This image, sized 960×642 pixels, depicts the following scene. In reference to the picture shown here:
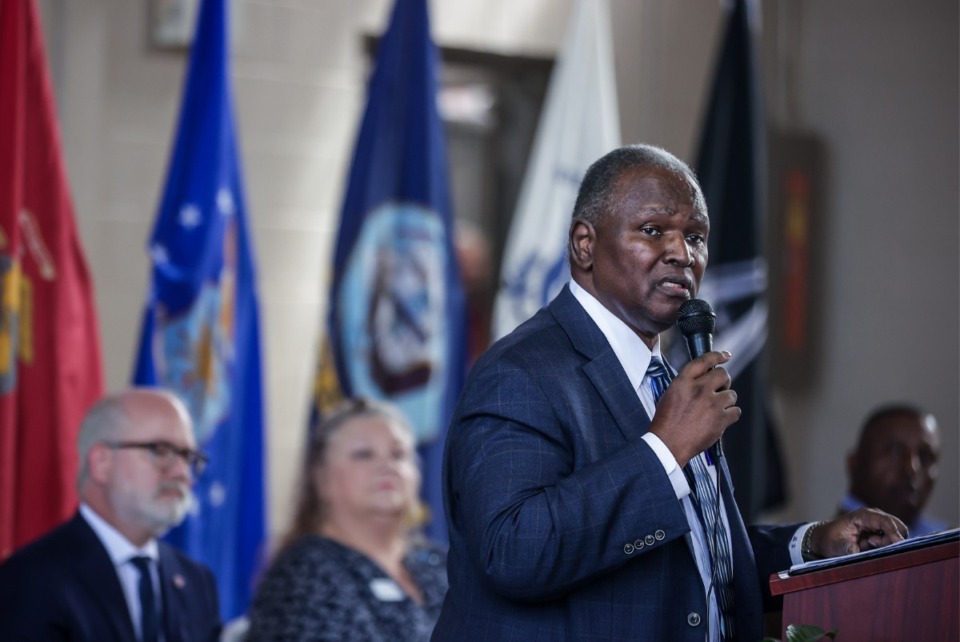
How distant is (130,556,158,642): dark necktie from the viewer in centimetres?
302

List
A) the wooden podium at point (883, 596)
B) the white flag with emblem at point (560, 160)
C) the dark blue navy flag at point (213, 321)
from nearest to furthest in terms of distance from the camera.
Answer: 1. the wooden podium at point (883, 596)
2. the dark blue navy flag at point (213, 321)
3. the white flag with emblem at point (560, 160)

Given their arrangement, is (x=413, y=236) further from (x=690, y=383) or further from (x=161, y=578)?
(x=690, y=383)

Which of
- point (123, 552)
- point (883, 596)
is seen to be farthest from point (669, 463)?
point (123, 552)

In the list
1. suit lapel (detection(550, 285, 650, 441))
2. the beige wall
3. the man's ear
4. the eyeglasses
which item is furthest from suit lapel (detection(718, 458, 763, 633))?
the beige wall

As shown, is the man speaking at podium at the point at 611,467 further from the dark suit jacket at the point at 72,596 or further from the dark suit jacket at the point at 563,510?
the dark suit jacket at the point at 72,596

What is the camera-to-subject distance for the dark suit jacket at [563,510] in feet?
5.25

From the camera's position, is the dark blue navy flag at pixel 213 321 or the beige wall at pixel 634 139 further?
the beige wall at pixel 634 139

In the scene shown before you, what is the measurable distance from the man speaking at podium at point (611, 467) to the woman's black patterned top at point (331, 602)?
164cm

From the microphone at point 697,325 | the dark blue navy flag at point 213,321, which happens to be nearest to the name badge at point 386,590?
the dark blue navy flag at point 213,321

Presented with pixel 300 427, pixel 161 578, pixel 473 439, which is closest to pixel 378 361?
pixel 300 427

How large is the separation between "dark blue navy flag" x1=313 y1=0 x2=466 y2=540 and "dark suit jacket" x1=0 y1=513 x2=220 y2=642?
1.16 metres

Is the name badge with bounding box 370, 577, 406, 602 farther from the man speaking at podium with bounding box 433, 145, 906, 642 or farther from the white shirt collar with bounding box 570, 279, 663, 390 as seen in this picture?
the white shirt collar with bounding box 570, 279, 663, 390

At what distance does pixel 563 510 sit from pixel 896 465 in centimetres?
246

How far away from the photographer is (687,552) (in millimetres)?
1740
